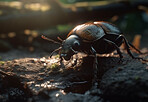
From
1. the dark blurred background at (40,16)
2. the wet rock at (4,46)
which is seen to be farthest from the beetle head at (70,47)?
the wet rock at (4,46)

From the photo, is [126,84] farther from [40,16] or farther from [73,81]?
[40,16]

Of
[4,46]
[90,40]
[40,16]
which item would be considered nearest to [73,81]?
[90,40]

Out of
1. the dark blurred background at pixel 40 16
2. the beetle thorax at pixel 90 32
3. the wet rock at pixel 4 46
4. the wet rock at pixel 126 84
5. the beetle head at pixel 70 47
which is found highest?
the dark blurred background at pixel 40 16

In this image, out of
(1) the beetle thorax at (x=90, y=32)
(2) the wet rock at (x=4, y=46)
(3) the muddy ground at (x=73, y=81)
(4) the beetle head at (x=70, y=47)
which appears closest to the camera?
(3) the muddy ground at (x=73, y=81)

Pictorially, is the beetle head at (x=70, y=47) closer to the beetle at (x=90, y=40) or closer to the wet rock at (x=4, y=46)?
the beetle at (x=90, y=40)

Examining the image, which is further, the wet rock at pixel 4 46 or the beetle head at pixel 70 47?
the wet rock at pixel 4 46

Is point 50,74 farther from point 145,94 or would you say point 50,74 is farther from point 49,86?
point 145,94

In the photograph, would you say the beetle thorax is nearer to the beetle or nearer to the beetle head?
the beetle
